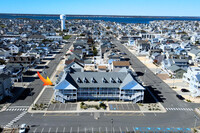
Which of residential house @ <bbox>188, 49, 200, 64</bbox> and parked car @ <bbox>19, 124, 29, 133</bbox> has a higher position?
residential house @ <bbox>188, 49, 200, 64</bbox>

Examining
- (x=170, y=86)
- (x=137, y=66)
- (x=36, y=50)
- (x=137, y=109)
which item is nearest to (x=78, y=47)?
(x=36, y=50)

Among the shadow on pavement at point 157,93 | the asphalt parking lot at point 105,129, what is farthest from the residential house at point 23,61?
the shadow on pavement at point 157,93

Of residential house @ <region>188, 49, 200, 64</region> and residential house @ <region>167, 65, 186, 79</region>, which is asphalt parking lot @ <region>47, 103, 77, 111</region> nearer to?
residential house @ <region>167, 65, 186, 79</region>

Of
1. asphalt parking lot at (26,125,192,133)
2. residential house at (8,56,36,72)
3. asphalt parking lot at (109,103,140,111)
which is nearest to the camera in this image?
asphalt parking lot at (26,125,192,133)

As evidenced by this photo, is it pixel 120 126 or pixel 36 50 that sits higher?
pixel 36 50

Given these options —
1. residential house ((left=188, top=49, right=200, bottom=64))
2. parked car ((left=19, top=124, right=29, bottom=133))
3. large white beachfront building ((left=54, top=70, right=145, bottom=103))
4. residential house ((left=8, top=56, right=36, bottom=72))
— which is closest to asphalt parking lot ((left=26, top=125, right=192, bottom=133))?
parked car ((left=19, top=124, right=29, bottom=133))

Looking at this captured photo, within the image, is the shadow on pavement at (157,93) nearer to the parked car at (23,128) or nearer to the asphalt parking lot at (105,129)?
the asphalt parking lot at (105,129)

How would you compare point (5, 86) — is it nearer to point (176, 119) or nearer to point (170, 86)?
point (176, 119)

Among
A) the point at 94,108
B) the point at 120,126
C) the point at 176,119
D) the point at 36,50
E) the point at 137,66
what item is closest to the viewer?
the point at 120,126
